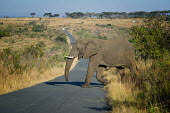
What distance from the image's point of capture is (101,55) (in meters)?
16.4

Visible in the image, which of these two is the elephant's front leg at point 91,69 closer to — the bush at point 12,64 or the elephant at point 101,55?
the elephant at point 101,55

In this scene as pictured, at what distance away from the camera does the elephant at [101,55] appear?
52.5 feet

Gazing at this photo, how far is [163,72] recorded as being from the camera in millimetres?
9461

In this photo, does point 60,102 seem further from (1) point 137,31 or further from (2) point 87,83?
(1) point 137,31

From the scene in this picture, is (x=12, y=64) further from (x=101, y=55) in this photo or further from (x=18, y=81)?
(x=101, y=55)

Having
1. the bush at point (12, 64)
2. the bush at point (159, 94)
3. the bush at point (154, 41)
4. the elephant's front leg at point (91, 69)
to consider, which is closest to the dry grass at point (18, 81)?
the bush at point (12, 64)

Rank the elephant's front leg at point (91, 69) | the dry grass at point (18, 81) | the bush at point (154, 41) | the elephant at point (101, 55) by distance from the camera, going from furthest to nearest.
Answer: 1. the bush at point (154, 41)
2. the elephant at point (101, 55)
3. the elephant's front leg at point (91, 69)
4. the dry grass at point (18, 81)

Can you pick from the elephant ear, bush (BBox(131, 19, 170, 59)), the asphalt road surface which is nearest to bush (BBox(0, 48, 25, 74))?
the elephant ear

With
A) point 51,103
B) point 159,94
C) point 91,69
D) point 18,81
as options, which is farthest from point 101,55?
point 159,94

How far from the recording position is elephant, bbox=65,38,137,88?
16.0m

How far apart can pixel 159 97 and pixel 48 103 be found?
381cm

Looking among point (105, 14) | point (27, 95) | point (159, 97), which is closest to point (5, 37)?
point (27, 95)

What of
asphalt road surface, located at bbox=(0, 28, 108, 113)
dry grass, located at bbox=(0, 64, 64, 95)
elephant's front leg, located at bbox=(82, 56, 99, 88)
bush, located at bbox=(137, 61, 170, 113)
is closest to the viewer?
bush, located at bbox=(137, 61, 170, 113)

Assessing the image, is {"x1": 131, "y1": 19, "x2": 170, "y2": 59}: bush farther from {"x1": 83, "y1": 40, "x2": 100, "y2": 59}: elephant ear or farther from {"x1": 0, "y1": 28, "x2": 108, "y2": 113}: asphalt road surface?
{"x1": 0, "y1": 28, "x2": 108, "y2": 113}: asphalt road surface
